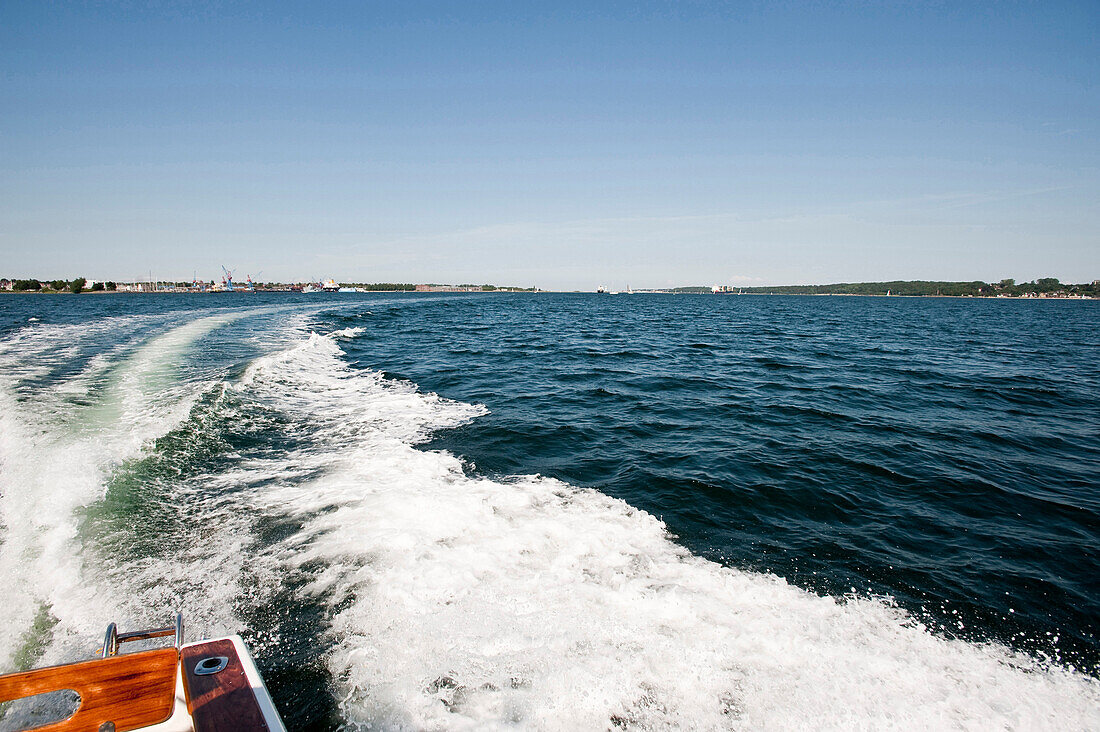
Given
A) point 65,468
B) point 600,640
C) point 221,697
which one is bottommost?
point 600,640

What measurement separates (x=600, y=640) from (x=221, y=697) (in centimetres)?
270

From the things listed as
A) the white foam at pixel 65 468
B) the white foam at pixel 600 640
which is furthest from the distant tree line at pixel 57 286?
the white foam at pixel 600 640

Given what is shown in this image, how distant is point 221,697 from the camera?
8.59 feet

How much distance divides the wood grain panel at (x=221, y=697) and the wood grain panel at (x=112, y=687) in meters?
0.13

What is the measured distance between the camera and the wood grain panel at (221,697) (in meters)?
2.45

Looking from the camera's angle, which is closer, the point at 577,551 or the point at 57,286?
the point at 577,551

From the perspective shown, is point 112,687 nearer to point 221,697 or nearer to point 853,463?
point 221,697

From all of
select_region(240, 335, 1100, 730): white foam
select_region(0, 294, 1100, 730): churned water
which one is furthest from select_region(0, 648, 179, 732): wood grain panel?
select_region(240, 335, 1100, 730): white foam

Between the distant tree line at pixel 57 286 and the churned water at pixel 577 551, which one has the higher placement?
the distant tree line at pixel 57 286

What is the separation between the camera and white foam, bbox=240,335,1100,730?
3.34m

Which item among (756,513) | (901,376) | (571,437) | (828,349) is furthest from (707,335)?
(756,513)

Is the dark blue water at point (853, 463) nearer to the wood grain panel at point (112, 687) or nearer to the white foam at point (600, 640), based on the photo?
the white foam at point (600, 640)

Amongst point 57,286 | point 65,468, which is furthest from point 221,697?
point 57,286

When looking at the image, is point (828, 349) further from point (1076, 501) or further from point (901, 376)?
point (1076, 501)
